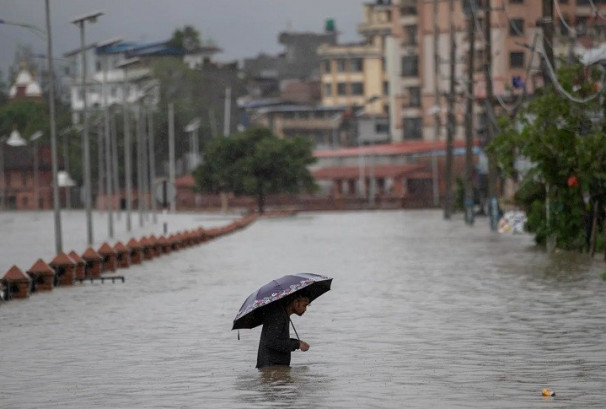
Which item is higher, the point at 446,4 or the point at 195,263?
the point at 446,4

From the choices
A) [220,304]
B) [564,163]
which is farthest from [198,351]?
[564,163]

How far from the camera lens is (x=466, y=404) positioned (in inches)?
569

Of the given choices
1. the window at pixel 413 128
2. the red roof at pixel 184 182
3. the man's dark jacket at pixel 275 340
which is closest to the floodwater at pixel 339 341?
the man's dark jacket at pixel 275 340

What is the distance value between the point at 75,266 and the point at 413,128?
134871mm

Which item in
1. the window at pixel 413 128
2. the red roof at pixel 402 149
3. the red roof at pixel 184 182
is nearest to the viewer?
the red roof at pixel 402 149

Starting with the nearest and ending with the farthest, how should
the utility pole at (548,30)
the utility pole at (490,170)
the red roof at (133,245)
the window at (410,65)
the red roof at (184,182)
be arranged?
the red roof at (133,245)
the utility pole at (548,30)
the utility pole at (490,170)
the window at (410,65)
the red roof at (184,182)

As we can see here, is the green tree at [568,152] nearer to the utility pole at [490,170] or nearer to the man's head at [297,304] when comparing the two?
the utility pole at [490,170]

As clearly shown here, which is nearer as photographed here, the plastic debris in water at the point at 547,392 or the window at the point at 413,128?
the plastic debris in water at the point at 547,392

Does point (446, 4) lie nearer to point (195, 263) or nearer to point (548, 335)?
point (195, 263)

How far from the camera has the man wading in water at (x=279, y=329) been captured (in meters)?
17.0

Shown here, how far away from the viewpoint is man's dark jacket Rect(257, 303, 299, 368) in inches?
669

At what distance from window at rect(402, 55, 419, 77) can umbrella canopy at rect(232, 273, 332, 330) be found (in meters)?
146

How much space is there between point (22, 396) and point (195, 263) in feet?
93.7

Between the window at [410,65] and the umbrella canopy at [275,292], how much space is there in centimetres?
14634
